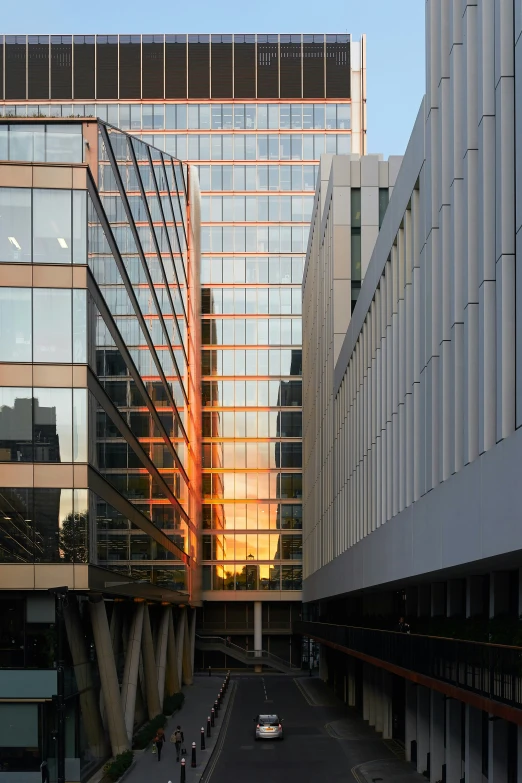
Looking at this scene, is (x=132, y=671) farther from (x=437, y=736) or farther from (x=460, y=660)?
(x=460, y=660)

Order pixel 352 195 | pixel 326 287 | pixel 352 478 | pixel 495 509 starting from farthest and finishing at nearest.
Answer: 1. pixel 326 287
2. pixel 352 195
3. pixel 352 478
4. pixel 495 509

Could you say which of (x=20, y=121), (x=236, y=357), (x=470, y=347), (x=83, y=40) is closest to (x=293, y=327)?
(x=236, y=357)

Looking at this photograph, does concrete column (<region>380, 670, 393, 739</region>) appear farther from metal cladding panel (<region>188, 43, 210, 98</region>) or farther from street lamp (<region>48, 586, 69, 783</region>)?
metal cladding panel (<region>188, 43, 210, 98</region>)

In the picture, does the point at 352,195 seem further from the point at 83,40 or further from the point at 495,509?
the point at 83,40

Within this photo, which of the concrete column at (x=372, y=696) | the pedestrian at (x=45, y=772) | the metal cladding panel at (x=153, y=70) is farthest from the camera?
the metal cladding panel at (x=153, y=70)

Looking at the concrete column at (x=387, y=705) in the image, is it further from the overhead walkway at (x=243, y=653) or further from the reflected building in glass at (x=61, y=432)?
the overhead walkway at (x=243, y=653)

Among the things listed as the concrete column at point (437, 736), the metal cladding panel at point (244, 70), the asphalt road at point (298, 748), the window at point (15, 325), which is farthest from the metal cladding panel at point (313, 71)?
the concrete column at point (437, 736)

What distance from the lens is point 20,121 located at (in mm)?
31938

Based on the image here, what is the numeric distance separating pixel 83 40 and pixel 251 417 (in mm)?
38741

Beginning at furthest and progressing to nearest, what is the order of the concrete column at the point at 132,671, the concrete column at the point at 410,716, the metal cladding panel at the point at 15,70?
the metal cladding panel at the point at 15,70 → the concrete column at the point at 132,671 → the concrete column at the point at 410,716

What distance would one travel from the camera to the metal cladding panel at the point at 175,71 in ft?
346

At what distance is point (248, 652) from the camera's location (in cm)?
9681

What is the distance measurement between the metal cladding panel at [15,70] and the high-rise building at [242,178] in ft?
0.41

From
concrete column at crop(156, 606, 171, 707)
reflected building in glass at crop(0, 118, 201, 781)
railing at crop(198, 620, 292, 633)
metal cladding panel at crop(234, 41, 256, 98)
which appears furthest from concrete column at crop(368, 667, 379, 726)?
metal cladding panel at crop(234, 41, 256, 98)
